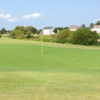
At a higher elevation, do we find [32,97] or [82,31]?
[82,31]

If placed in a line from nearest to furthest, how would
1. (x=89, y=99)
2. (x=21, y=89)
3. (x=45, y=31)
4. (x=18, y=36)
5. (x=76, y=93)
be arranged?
(x=89, y=99), (x=76, y=93), (x=21, y=89), (x=18, y=36), (x=45, y=31)

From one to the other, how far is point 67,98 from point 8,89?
163 centimetres

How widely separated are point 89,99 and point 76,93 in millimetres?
456

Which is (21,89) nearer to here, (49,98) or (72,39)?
(49,98)

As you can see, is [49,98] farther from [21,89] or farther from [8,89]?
[8,89]

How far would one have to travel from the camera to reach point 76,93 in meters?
4.09

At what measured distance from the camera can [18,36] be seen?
204ft

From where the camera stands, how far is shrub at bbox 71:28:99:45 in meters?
32.6

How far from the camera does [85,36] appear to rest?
33406 millimetres

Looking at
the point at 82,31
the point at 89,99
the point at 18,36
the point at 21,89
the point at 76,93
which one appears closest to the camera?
the point at 89,99

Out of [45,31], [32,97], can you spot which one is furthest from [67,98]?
[45,31]

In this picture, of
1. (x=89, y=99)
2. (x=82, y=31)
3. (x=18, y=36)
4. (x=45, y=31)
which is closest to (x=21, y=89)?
(x=89, y=99)

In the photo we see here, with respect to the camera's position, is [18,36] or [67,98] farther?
[18,36]

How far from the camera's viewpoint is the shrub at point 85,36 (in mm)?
32600
